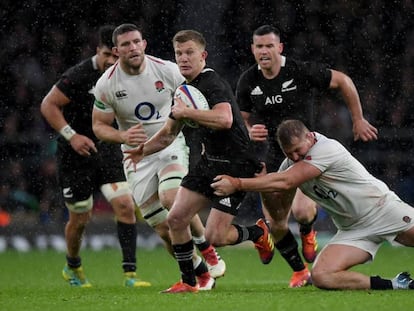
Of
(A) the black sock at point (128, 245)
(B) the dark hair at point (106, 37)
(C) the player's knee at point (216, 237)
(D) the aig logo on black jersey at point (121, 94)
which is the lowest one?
(A) the black sock at point (128, 245)

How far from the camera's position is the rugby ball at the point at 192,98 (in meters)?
9.36

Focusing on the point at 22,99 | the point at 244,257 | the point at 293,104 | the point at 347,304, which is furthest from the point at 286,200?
the point at 22,99

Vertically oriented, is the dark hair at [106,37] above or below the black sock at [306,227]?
above

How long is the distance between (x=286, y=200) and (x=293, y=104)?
3.04ft

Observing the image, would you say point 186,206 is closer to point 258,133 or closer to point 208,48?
point 258,133

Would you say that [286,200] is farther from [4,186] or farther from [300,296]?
[4,186]

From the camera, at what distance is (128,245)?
38.9 feet

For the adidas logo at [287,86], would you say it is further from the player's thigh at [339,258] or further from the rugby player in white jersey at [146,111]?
the player's thigh at [339,258]

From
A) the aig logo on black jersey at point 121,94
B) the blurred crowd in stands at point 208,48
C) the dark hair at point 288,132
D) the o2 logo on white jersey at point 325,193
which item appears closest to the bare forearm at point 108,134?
the aig logo on black jersey at point 121,94

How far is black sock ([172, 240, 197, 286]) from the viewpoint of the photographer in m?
9.62

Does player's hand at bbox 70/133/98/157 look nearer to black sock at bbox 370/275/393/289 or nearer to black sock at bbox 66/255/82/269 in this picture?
black sock at bbox 66/255/82/269

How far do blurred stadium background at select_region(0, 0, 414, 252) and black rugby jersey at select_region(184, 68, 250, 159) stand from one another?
868 cm

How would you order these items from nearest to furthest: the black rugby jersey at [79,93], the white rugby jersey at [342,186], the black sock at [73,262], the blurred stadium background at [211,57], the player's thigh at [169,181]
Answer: the white rugby jersey at [342,186], the player's thigh at [169,181], the black rugby jersey at [79,93], the black sock at [73,262], the blurred stadium background at [211,57]

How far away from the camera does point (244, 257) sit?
52.9 feet
